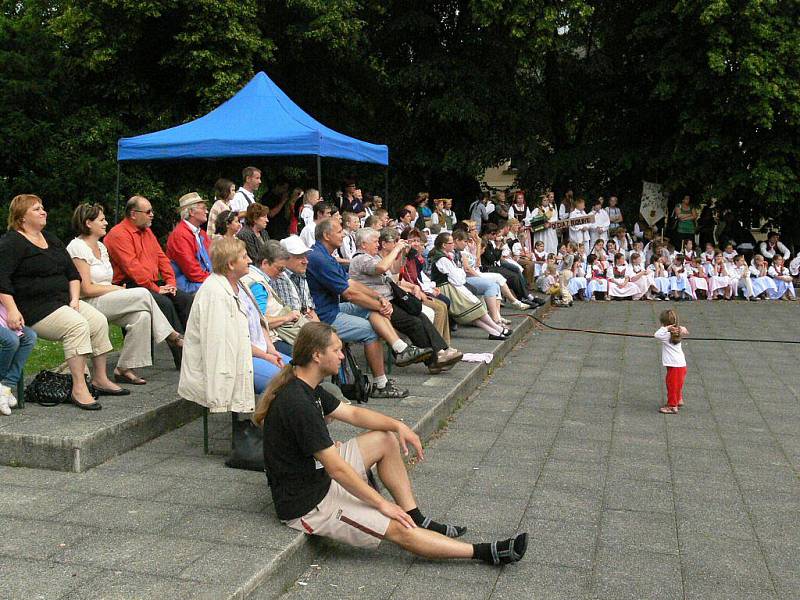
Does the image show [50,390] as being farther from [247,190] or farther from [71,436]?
[247,190]

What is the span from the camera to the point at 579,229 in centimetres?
2008

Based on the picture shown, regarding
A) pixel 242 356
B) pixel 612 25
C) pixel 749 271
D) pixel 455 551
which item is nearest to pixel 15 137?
pixel 612 25

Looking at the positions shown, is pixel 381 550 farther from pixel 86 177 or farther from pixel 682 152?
pixel 86 177

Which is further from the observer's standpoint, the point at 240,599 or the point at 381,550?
the point at 381,550

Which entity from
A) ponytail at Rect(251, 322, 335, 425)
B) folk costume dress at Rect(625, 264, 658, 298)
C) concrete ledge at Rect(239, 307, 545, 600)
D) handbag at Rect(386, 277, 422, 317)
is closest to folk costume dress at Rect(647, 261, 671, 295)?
folk costume dress at Rect(625, 264, 658, 298)

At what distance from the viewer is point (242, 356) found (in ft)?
17.9

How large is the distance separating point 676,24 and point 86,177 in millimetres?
15370

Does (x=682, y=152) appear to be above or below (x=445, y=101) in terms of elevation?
below

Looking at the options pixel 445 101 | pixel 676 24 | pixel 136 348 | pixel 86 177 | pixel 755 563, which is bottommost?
pixel 755 563

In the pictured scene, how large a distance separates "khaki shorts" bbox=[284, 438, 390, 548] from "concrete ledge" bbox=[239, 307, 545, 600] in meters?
0.09

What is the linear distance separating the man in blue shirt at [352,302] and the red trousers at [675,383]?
2.47 meters

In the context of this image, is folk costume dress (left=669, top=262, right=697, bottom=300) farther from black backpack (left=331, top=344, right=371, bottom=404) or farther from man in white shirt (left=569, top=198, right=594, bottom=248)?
black backpack (left=331, top=344, right=371, bottom=404)

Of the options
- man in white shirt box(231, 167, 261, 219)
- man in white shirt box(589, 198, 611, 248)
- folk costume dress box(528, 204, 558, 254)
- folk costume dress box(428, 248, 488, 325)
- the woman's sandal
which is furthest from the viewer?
man in white shirt box(589, 198, 611, 248)

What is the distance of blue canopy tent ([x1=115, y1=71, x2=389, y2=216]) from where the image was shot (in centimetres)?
1165
